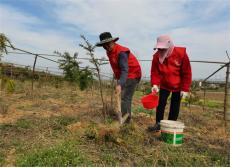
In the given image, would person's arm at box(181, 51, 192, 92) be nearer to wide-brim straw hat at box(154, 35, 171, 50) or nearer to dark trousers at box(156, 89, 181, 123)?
dark trousers at box(156, 89, 181, 123)

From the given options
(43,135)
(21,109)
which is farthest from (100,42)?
(21,109)

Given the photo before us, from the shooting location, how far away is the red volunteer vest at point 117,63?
393cm

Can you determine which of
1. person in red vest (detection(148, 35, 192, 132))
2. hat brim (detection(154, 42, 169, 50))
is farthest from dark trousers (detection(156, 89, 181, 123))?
hat brim (detection(154, 42, 169, 50))

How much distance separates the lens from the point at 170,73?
3939 millimetres

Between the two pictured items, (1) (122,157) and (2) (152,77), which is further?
(2) (152,77)

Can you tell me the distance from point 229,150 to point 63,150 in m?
1.87

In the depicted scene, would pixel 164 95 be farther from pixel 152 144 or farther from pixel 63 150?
pixel 63 150

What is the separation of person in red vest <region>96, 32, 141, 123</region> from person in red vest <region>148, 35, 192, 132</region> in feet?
0.96

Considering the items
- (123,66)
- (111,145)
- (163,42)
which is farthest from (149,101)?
(111,145)

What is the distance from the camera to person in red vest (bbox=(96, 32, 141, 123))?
3816 millimetres

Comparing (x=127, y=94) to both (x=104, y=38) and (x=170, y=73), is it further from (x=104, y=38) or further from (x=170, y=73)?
(x=104, y=38)

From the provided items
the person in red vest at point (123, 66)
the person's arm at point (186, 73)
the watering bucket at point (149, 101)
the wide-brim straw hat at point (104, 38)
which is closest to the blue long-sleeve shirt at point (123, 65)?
the person in red vest at point (123, 66)

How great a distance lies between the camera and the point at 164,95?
4.05 m

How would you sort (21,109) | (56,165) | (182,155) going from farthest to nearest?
(21,109) → (182,155) → (56,165)
